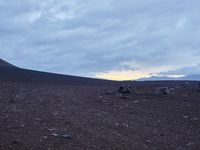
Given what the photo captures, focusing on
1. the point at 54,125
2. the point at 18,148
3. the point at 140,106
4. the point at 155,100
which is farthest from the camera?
the point at 155,100

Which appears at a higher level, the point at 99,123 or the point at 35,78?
the point at 35,78

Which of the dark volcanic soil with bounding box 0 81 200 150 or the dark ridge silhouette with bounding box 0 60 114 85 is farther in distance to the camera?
the dark ridge silhouette with bounding box 0 60 114 85

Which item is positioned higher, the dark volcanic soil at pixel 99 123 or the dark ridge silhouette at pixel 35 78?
the dark ridge silhouette at pixel 35 78

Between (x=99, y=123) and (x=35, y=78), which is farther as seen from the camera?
(x=35, y=78)

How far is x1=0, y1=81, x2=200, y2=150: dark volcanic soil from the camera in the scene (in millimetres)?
11500

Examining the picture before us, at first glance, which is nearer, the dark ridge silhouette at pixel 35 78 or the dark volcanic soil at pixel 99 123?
the dark volcanic soil at pixel 99 123

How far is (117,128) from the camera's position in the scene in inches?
546

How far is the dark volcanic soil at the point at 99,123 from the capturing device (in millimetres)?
11500

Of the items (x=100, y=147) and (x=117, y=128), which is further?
(x=117, y=128)

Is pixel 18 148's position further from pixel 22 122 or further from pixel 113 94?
pixel 113 94

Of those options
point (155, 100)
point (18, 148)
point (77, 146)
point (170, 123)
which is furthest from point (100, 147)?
point (155, 100)

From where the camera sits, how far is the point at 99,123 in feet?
47.8

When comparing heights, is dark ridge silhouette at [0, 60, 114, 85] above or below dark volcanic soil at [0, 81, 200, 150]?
above

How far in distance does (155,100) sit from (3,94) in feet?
25.5
